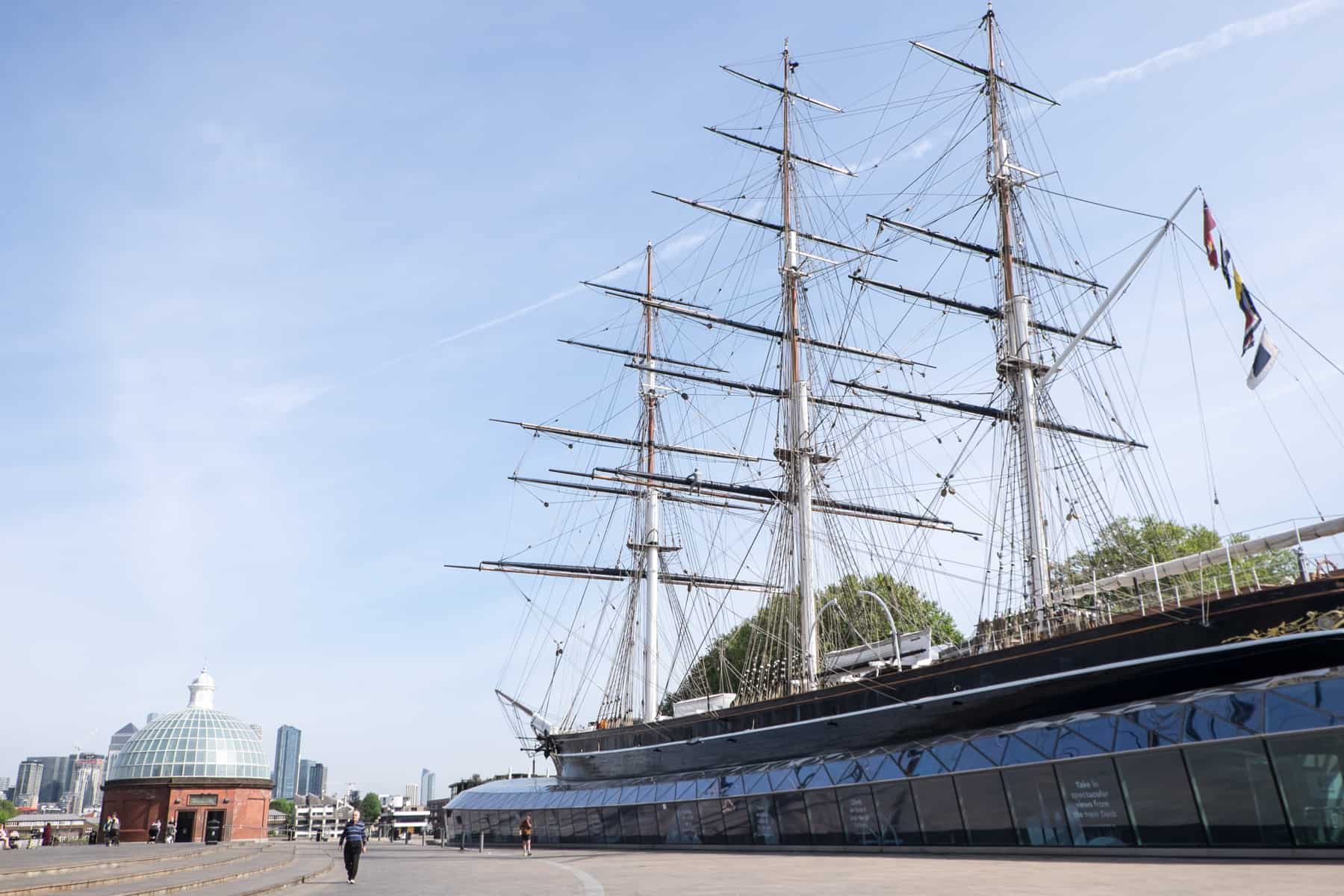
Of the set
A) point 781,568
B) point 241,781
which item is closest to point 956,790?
point 781,568

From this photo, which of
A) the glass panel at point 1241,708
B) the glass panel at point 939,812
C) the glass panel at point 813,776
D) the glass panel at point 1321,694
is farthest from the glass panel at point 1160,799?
the glass panel at point 813,776

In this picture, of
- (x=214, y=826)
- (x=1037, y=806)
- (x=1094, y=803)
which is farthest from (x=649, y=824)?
(x=214, y=826)

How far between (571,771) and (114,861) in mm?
23660

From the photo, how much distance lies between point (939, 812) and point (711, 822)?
10157mm

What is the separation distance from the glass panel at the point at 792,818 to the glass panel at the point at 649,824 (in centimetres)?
778

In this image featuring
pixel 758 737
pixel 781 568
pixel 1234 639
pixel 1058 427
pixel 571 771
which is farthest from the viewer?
pixel 571 771

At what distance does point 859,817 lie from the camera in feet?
79.6

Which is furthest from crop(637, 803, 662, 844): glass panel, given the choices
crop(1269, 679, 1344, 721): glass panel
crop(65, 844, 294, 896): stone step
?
crop(1269, 679, 1344, 721): glass panel

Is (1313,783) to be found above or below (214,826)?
above

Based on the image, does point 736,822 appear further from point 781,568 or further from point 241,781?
point 241,781

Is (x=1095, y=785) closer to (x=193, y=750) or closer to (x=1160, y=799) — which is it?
(x=1160, y=799)

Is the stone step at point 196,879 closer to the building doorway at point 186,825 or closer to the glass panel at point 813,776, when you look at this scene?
the glass panel at point 813,776

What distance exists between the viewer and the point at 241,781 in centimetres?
5831

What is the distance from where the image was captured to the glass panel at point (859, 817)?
23797mm
